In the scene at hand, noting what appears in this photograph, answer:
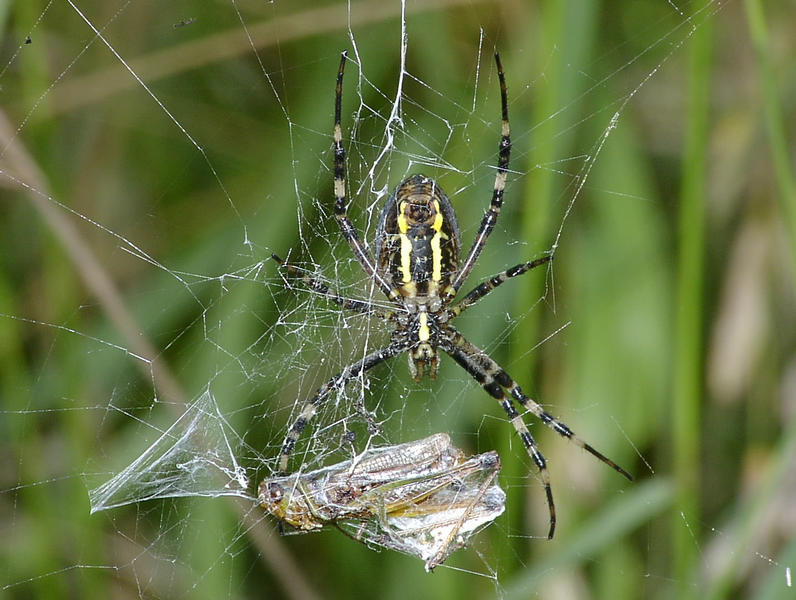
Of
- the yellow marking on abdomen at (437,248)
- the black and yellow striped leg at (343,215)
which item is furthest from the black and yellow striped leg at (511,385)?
the black and yellow striped leg at (343,215)

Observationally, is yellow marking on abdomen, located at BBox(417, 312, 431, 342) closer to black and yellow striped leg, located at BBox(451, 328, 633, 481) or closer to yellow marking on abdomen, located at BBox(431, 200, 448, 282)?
black and yellow striped leg, located at BBox(451, 328, 633, 481)

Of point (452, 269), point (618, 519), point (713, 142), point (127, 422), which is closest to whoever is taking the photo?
point (618, 519)

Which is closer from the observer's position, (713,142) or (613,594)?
(613,594)

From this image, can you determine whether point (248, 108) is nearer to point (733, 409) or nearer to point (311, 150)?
point (311, 150)

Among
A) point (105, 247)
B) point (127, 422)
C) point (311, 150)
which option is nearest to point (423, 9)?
point (311, 150)

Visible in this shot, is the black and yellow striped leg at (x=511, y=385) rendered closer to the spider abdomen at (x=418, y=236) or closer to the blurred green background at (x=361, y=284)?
the blurred green background at (x=361, y=284)

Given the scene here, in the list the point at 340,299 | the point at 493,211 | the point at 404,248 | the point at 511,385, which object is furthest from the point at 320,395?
the point at 493,211

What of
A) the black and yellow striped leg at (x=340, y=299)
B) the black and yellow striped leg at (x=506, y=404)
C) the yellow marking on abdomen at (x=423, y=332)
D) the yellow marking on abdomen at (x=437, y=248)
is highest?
the yellow marking on abdomen at (x=437, y=248)

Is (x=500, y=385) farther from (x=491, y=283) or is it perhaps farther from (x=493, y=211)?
(x=493, y=211)
